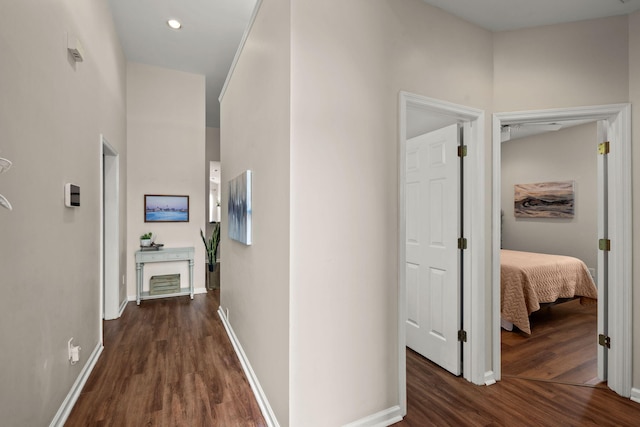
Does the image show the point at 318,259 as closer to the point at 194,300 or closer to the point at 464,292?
the point at 464,292

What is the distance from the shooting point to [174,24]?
375cm

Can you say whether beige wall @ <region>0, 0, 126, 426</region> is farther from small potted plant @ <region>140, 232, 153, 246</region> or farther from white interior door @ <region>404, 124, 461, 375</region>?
white interior door @ <region>404, 124, 461, 375</region>

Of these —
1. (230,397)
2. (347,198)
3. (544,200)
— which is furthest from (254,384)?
(544,200)

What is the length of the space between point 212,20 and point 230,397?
155 inches

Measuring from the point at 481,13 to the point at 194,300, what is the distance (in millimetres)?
4782

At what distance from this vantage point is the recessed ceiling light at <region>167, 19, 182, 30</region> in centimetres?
Result: 370

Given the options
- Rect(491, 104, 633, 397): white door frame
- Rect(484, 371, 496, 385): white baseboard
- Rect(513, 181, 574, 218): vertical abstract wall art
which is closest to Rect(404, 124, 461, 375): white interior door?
Rect(484, 371, 496, 385): white baseboard

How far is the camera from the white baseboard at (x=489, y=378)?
2344 millimetres

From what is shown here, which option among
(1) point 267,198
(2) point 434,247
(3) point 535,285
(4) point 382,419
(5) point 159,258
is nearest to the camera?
(4) point 382,419

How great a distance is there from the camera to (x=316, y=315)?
5.48ft

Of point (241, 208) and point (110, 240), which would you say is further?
point (110, 240)

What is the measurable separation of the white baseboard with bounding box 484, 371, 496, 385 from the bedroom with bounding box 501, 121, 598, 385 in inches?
8.5

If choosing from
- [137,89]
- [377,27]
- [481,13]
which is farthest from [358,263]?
[137,89]

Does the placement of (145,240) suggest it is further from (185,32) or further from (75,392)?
(185,32)
